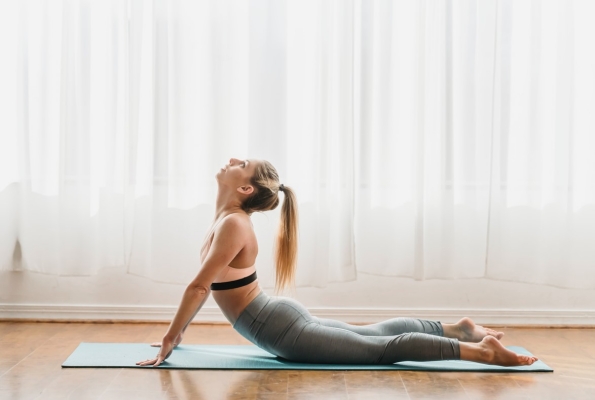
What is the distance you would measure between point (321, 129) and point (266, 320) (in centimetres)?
117

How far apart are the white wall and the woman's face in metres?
1.02

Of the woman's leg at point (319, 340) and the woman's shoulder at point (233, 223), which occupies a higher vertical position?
the woman's shoulder at point (233, 223)

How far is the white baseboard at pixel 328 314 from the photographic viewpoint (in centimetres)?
366

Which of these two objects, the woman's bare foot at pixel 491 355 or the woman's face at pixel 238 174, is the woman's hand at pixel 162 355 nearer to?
the woman's face at pixel 238 174

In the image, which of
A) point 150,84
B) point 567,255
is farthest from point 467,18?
point 150,84

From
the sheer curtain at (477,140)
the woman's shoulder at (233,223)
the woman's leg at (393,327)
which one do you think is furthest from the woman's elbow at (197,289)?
the sheer curtain at (477,140)

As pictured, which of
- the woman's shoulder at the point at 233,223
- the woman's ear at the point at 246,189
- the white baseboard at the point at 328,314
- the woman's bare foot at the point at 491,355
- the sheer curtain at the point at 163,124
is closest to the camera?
the woman's bare foot at the point at 491,355

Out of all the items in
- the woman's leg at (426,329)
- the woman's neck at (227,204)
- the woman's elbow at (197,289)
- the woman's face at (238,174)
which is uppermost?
the woman's face at (238,174)

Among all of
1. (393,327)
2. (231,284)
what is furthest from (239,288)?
(393,327)

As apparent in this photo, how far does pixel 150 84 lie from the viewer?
355 centimetres

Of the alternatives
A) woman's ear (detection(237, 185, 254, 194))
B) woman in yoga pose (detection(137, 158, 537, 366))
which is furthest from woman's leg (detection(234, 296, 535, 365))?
A: woman's ear (detection(237, 185, 254, 194))

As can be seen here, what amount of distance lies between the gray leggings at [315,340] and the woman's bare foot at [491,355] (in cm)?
6

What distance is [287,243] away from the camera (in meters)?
2.90

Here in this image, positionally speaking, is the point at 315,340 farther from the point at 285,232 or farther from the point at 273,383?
the point at 285,232
